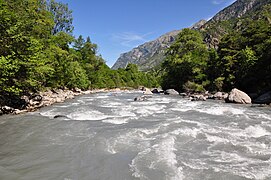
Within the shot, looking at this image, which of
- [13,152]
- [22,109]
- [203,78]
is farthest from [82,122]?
[203,78]

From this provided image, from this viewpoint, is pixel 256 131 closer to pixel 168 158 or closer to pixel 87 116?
pixel 168 158

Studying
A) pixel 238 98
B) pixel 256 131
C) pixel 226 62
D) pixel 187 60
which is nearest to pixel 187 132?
pixel 256 131

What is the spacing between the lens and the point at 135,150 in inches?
388

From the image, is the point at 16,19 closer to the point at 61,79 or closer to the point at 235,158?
the point at 235,158

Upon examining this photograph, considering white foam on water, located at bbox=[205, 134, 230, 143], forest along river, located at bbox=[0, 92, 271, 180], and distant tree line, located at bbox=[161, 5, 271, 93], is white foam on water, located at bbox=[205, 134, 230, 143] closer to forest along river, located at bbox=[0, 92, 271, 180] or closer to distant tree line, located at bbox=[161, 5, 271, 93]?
Answer: forest along river, located at bbox=[0, 92, 271, 180]

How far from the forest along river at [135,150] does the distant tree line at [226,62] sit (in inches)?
912

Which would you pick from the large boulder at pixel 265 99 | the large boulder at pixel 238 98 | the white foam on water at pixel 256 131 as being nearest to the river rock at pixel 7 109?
the white foam on water at pixel 256 131

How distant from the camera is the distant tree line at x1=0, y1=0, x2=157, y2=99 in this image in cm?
1789

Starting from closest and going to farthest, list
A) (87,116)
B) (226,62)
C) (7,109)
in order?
(87,116) < (7,109) < (226,62)

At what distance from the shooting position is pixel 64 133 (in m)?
12.7

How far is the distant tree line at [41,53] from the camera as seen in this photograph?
704 inches

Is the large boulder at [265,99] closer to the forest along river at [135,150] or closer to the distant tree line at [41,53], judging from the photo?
the forest along river at [135,150]

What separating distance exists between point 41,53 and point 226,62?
101 ft

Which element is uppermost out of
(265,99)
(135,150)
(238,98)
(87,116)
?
(87,116)
